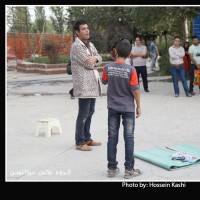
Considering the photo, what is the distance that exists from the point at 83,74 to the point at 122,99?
1.30 m

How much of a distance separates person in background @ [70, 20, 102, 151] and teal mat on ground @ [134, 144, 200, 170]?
89 cm

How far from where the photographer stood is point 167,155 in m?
5.70

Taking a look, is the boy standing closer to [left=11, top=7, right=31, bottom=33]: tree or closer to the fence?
the fence

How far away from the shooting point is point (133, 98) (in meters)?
4.96

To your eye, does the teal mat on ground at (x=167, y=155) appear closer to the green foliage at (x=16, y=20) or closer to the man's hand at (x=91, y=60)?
the man's hand at (x=91, y=60)

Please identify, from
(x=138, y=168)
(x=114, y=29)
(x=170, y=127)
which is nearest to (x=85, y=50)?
(x=138, y=168)

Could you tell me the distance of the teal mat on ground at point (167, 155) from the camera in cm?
527

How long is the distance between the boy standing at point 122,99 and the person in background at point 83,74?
104 cm

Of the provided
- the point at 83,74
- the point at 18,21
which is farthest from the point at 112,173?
the point at 18,21

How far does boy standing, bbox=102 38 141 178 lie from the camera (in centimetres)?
482

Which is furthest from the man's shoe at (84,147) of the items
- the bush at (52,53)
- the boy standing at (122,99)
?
the bush at (52,53)

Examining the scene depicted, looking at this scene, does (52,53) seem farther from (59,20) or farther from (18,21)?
(59,20)

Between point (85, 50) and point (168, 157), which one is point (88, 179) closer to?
point (168, 157)

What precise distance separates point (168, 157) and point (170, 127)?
2096 millimetres
